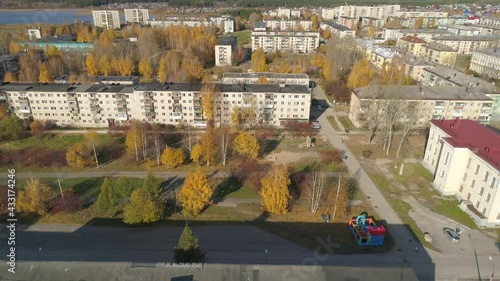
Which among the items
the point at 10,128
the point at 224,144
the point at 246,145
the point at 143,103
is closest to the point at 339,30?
the point at 143,103

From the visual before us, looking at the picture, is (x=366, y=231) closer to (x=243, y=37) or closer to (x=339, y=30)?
(x=339, y=30)

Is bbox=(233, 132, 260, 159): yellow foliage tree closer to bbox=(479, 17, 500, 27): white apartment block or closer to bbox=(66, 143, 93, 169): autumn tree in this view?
bbox=(66, 143, 93, 169): autumn tree

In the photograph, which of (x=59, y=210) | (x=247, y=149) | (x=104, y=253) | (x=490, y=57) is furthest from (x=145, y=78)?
(x=490, y=57)

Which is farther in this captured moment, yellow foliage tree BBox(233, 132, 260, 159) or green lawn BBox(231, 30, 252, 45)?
green lawn BBox(231, 30, 252, 45)

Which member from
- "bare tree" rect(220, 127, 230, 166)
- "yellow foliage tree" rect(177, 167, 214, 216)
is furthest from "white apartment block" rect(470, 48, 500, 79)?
"yellow foliage tree" rect(177, 167, 214, 216)

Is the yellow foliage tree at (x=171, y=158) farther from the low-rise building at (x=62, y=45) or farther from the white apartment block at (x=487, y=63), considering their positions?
the white apartment block at (x=487, y=63)

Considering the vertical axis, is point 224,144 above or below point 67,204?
above

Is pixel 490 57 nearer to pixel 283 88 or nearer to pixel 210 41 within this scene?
pixel 283 88

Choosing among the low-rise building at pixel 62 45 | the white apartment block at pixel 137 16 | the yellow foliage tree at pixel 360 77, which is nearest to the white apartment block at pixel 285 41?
the yellow foliage tree at pixel 360 77
